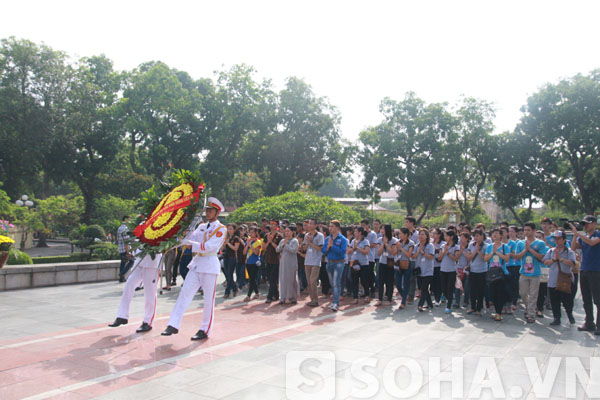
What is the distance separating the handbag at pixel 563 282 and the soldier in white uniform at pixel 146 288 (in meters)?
6.90

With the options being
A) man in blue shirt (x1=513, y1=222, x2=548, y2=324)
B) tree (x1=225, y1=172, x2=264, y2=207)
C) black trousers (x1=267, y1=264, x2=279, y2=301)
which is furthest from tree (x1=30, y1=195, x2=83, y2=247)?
tree (x1=225, y1=172, x2=264, y2=207)

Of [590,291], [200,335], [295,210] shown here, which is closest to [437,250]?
[590,291]

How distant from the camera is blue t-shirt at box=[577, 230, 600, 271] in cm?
762

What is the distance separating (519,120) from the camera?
3381cm

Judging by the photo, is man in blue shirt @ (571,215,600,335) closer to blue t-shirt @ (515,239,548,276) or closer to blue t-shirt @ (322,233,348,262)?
blue t-shirt @ (515,239,548,276)

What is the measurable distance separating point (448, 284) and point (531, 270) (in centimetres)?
166

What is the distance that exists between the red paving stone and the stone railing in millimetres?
5072

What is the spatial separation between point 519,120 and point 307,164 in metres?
16.7

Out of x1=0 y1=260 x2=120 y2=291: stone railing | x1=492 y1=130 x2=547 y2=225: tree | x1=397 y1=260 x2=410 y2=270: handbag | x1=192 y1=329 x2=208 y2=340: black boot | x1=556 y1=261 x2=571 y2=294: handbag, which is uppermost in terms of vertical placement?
x1=492 y1=130 x2=547 y2=225: tree

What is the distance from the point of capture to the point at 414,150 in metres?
37.2

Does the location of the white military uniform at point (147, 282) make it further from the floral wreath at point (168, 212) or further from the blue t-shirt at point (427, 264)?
the blue t-shirt at point (427, 264)

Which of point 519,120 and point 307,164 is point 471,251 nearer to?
point 519,120

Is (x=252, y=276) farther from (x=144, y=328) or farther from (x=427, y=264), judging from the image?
(x=427, y=264)

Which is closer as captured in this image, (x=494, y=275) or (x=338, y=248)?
(x=494, y=275)
